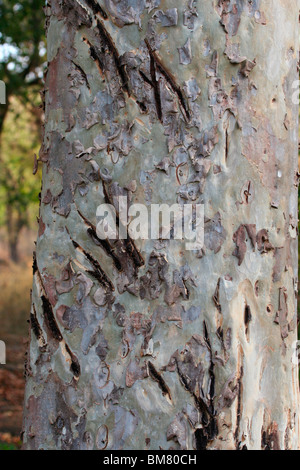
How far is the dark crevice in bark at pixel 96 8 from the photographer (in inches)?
52.1

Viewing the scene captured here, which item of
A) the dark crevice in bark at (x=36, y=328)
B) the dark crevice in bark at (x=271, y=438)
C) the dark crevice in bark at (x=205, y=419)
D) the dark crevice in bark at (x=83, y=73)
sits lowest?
the dark crevice in bark at (x=271, y=438)

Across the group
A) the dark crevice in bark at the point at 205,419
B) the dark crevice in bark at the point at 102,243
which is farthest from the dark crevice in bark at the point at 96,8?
the dark crevice in bark at the point at 205,419

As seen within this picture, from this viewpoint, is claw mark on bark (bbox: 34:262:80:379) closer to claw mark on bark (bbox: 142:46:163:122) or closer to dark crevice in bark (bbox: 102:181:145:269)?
dark crevice in bark (bbox: 102:181:145:269)

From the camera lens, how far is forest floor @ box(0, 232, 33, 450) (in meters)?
6.39

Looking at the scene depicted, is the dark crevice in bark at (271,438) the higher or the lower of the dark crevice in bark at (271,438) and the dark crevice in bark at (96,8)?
the lower

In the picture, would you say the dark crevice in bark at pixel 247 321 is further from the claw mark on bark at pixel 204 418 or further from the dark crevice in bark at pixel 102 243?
the dark crevice in bark at pixel 102 243

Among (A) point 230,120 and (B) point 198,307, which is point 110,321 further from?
(A) point 230,120

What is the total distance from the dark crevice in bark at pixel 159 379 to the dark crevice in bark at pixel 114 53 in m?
0.71

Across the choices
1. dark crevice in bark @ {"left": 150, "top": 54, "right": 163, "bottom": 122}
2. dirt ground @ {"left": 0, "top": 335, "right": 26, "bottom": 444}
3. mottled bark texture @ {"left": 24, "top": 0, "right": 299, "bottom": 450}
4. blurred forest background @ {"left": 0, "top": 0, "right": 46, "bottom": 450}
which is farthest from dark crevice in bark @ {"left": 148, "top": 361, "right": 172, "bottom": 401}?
dirt ground @ {"left": 0, "top": 335, "right": 26, "bottom": 444}

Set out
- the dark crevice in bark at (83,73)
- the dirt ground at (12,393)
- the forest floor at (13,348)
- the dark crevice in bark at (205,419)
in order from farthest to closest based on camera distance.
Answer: the forest floor at (13,348) → the dirt ground at (12,393) → the dark crevice in bark at (83,73) → the dark crevice in bark at (205,419)

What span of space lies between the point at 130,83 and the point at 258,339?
2.48 ft

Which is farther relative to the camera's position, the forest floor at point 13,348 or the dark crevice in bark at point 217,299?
the forest floor at point 13,348

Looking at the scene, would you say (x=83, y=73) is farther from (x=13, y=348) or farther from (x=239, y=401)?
(x=13, y=348)

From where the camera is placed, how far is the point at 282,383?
138 centimetres
